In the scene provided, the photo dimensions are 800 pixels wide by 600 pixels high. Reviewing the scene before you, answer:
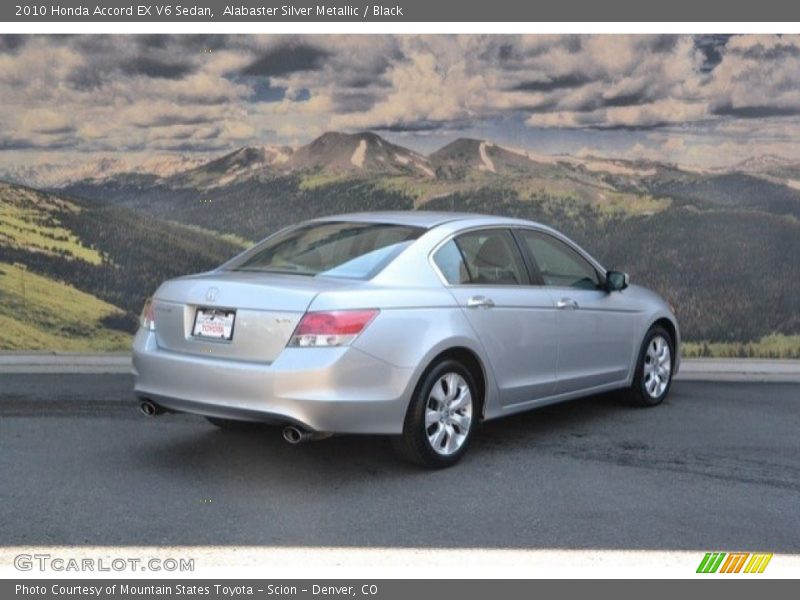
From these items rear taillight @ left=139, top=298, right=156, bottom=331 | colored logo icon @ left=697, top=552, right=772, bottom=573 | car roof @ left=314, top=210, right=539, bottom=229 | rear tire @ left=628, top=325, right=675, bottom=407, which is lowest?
colored logo icon @ left=697, top=552, right=772, bottom=573

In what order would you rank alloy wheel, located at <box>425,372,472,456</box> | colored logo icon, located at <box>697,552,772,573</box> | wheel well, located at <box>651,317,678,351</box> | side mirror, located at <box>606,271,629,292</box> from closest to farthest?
colored logo icon, located at <box>697,552,772,573</box> → alloy wheel, located at <box>425,372,472,456</box> → side mirror, located at <box>606,271,629,292</box> → wheel well, located at <box>651,317,678,351</box>

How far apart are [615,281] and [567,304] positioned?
65 cm

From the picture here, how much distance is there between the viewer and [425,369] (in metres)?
5.79

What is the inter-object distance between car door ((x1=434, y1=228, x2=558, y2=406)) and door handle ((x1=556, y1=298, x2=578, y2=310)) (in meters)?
0.10

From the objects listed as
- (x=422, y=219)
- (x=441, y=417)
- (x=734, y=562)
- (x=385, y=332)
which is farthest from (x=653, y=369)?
(x=734, y=562)

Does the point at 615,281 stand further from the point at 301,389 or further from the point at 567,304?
the point at 301,389

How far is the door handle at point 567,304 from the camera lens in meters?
6.86

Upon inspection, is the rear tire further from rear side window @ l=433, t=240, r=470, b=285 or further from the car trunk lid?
the car trunk lid

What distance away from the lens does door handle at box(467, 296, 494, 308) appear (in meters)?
6.14

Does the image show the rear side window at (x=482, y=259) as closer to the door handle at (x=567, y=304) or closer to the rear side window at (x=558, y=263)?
the rear side window at (x=558, y=263)

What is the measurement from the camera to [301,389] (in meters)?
5.35

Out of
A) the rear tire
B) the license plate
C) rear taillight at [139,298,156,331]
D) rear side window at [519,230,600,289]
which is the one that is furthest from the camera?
the rear tire

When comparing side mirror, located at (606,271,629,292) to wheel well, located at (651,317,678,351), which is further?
wheel well, located at (651,317,678,351)

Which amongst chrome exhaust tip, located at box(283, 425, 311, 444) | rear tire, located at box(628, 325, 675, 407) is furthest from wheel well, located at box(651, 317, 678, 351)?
chrome exhaust tip, located at box(283, 425, 311, 444)
